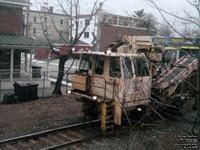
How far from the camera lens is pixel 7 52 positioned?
836 inches

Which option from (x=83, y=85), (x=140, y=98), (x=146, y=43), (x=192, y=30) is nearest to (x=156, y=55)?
(x=146, y=43)

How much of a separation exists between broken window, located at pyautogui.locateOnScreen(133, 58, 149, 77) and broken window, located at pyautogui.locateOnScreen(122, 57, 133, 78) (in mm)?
282

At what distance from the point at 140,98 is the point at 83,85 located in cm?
227

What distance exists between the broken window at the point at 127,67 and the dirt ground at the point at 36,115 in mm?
3507

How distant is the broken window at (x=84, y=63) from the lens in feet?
37.7

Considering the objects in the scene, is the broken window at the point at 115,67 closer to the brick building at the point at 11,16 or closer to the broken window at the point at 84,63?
the broken window at the point at 84,63

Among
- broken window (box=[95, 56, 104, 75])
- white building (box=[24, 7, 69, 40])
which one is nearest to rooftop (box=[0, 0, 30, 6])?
white building (box=[24, 7, 69, 40])

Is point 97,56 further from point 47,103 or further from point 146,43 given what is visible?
point 47,103

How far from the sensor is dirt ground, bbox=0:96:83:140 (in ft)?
35.2

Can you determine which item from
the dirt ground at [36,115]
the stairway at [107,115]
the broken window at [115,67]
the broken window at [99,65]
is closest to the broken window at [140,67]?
the broken window at [115,67]

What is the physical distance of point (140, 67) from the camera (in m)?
10.8

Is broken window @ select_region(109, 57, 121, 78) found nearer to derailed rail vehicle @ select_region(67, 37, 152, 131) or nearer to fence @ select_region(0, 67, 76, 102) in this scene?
derailed rail vehicle @ select_region(67, 37, 152, 131)

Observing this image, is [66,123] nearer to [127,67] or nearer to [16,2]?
[127,67]

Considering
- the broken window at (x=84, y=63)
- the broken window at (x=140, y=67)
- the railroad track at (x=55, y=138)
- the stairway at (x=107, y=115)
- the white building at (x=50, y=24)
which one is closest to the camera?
the railroad track at (x=55, y=138)
